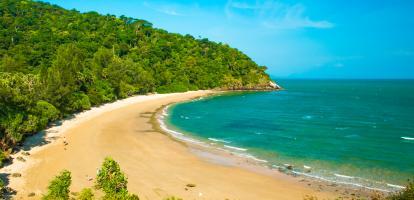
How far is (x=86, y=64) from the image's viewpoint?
9419 centimetres

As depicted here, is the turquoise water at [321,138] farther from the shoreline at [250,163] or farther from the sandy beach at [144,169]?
the sandy beach at [144,169]

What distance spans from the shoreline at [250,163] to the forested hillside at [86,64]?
18597 mm

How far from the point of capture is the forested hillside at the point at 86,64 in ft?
153

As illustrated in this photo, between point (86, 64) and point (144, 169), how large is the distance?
6782cm

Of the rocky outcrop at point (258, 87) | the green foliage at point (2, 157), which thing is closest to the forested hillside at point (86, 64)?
the rocky outcrop at point (258, 87)

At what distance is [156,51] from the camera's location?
477 feet

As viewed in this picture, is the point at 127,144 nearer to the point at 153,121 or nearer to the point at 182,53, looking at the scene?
the point at 153,121

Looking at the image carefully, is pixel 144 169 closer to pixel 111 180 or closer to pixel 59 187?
pixel 111 180

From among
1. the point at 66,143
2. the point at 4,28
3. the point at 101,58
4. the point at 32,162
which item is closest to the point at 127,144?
the point at 66,143

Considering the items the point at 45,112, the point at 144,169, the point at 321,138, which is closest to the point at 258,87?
the point at 321,138

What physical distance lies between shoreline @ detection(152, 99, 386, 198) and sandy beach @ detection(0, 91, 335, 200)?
88cm

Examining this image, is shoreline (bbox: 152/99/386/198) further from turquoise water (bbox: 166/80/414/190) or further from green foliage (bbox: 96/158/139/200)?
green foliage (bbox: 96/158/139/200)

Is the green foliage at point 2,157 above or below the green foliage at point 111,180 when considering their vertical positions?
below

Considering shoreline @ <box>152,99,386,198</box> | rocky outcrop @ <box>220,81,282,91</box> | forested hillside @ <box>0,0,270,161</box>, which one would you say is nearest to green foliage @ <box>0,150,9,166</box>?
forested hillside @ <box>0,0,270,161</box>
